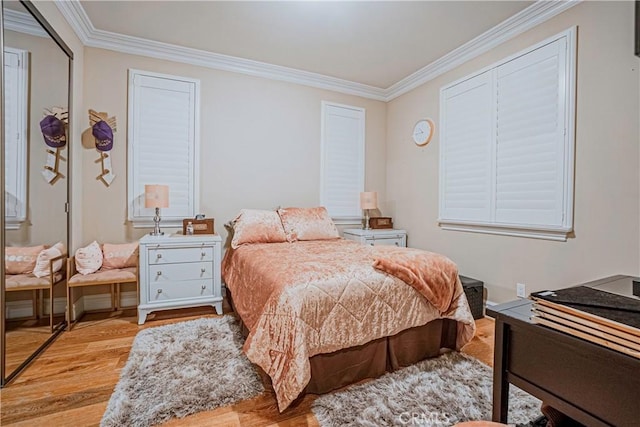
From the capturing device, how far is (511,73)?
280 centimetres

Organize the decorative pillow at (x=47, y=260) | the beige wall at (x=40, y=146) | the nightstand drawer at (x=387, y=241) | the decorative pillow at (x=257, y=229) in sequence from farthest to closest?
the nightstand drawer at (x=387, y=241) < the decorative pillow at (x=257, y=229) < the decorative pillow at (x=47, y=260) < the beige wall at (x=40, y=146)

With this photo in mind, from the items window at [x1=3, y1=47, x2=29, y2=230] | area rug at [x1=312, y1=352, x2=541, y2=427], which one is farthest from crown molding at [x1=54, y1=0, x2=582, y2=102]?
area rug at [x1=312, y1=352, x2=541, y2=427]

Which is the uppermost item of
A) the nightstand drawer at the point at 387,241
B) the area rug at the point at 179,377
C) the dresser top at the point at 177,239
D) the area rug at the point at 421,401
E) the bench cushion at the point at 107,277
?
the dresser top at the point at 177,239

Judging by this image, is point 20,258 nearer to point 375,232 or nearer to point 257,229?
point 257,229

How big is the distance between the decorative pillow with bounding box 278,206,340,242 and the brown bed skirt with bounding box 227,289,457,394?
155cm

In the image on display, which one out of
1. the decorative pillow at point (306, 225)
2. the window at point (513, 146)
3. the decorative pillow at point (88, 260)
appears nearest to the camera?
the window at point (513, 146)

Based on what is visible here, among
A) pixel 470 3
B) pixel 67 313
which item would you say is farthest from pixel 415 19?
pixel 67 313

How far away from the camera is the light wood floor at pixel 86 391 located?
1523 mm

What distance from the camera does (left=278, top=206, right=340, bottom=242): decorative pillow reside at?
3.28 m

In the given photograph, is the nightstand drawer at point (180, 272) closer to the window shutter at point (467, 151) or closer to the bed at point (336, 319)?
the bed at point (336, 319)

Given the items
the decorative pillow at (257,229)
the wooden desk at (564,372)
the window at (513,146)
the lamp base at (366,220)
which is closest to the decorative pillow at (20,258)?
the decorative pillow at (257,229)

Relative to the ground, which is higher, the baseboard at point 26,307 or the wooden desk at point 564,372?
the wooden desk at point 564,372

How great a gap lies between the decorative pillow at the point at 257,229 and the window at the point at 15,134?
5.12 feet

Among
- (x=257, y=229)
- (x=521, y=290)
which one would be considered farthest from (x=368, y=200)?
(x=521, y=290)
